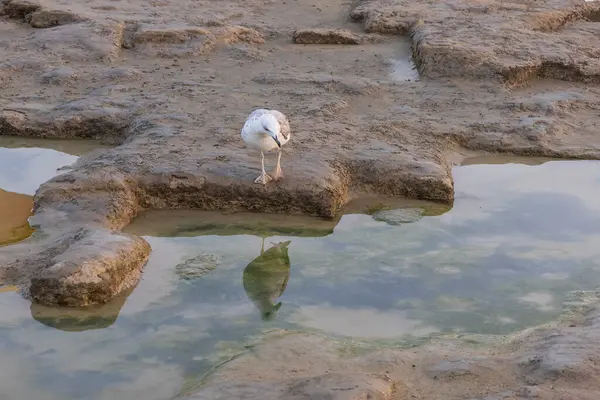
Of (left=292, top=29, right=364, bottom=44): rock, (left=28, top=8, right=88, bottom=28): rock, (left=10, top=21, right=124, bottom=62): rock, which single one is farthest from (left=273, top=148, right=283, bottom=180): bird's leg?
(left=28, top=8, right=88, bottom=28): rock

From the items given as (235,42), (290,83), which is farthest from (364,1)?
(290,83)

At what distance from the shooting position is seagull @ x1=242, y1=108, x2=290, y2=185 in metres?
6.95

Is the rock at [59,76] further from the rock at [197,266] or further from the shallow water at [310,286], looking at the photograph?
the rock at [197,266]

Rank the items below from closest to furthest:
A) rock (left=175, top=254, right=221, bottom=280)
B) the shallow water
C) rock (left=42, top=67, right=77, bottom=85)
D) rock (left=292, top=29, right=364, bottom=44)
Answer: the shallow water < rock (left=175, top=254, right=221, bottom=280) < rock (left=42, top=67, right=77, bottom=85) < rock (left=292, top=29, right=364, bottom=44)

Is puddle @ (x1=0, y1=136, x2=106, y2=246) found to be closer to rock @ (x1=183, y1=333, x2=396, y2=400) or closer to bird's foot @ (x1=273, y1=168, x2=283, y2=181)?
bird's foot @ (x1=273, y1=168, x2=283, y2=181)

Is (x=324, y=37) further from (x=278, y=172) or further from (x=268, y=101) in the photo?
(x=278, y=172)

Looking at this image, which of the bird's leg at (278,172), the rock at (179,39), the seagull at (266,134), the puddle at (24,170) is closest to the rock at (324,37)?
the rock at (179,39)

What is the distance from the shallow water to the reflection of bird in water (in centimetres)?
1

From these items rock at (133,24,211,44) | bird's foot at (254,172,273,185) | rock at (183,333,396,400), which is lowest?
rock at (183,333,396,400)

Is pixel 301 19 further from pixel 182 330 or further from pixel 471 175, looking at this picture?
pixel 182 330

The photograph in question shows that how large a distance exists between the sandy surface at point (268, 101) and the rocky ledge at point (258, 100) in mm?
19

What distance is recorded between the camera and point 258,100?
9.02m

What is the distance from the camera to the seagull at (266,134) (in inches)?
273

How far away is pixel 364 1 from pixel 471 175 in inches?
198
